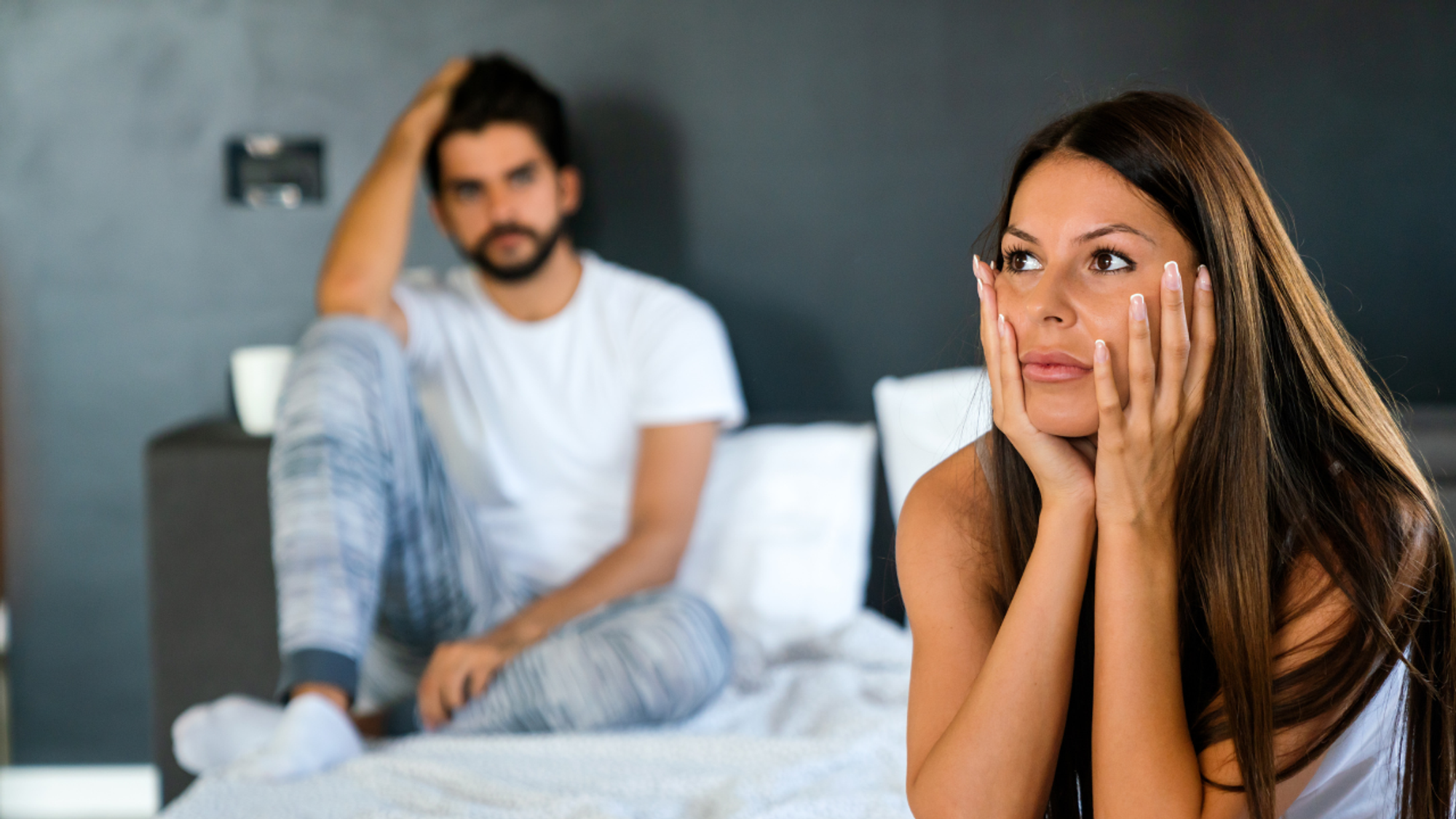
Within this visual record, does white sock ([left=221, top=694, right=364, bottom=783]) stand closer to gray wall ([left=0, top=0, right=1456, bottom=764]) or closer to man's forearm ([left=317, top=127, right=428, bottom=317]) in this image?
man's forearm ([left=317, top=127, right=428, bottom=317])

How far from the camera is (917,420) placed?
2053 millimetres

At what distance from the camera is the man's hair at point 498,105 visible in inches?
81.1

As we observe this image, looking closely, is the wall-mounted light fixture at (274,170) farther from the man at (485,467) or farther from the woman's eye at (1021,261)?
the woman's eye at (1021,261)

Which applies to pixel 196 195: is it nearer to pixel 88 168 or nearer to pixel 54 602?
pixel 88 168

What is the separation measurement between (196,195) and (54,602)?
→ 93cm

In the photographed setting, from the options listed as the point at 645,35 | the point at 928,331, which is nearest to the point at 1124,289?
the point at 928,331

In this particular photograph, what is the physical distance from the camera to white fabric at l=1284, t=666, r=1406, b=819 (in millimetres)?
938

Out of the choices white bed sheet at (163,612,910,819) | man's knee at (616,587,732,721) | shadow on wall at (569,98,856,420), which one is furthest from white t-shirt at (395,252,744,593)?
white bed sheet at (163,612,910,819)

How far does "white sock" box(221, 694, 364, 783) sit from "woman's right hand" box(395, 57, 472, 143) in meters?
1.10

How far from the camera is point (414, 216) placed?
7.77 ft

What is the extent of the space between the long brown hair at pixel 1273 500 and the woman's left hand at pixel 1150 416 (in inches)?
0.7

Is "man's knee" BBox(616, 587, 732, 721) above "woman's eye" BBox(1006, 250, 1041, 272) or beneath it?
beneath

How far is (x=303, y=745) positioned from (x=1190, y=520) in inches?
42.4

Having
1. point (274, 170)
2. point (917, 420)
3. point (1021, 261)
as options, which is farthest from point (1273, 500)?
point (274, 170)
